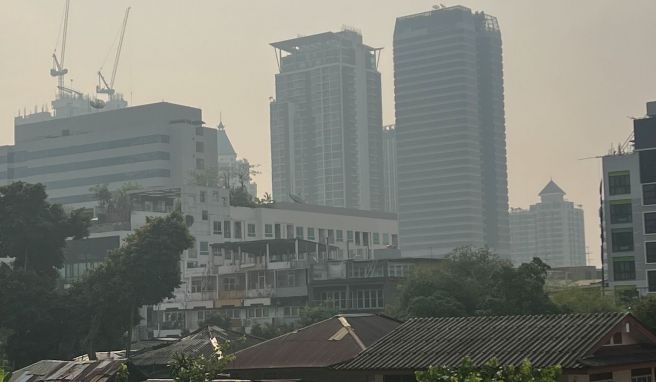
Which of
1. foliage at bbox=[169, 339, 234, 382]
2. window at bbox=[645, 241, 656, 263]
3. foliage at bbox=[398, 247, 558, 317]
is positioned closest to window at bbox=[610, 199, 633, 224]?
window at bbox=[645, 241, 656, 263]

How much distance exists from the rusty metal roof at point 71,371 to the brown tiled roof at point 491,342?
17762 mm

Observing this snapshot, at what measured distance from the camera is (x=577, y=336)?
131ft

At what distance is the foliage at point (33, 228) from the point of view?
9638 cm

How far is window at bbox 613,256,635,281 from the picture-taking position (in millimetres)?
115938

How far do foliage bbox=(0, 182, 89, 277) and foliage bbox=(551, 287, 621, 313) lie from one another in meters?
41.1

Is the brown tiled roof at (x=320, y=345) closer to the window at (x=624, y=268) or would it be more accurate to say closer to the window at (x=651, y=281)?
the window at (x=651, y=281)

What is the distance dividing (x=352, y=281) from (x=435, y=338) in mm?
70506

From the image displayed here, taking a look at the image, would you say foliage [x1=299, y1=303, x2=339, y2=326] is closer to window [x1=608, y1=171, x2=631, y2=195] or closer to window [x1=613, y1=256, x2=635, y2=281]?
window [x1=613, y1=256, x2=635, y2=281]

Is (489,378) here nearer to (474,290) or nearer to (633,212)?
(474,290)

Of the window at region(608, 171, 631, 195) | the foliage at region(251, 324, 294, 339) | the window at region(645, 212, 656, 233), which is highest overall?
the window at region(608, 171, 631, 195)

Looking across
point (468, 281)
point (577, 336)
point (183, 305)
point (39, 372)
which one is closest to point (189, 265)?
point (183, 305)

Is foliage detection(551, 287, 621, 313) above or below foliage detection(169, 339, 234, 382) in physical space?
above

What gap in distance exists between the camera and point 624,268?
382ft

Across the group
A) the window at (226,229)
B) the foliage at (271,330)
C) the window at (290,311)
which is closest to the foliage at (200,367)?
the foliage at (271,330)
